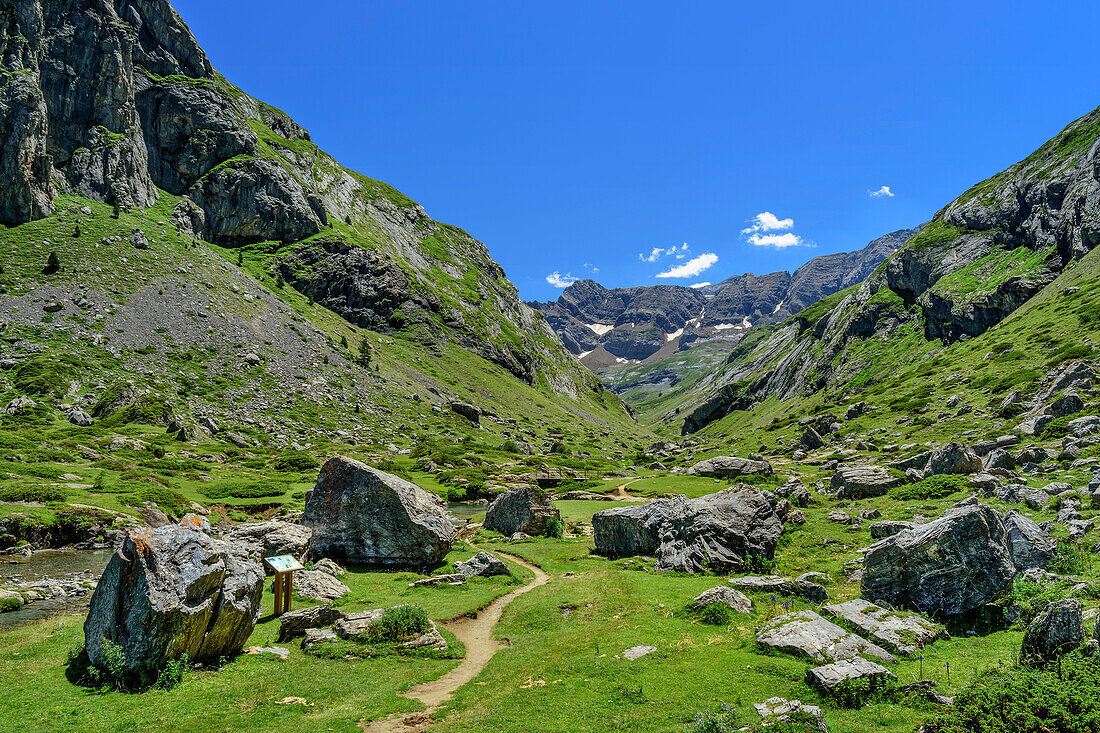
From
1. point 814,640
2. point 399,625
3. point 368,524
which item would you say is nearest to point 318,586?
point 368,524

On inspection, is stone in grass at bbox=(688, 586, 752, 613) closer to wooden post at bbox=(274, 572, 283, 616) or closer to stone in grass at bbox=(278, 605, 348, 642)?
stone in grass at bbox=(278, 605, 348, 642)

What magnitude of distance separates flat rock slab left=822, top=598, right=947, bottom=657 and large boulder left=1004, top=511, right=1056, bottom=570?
642 centimetres

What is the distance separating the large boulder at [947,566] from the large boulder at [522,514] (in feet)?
102

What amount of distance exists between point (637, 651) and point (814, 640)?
20.9ft

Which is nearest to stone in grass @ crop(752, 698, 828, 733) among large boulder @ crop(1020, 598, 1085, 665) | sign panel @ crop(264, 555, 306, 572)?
large boulder @ crop(1020, 598, 1085, 665)

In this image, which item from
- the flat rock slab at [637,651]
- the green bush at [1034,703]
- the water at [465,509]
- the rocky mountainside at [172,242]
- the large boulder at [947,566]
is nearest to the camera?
the green bush at [1034,703]

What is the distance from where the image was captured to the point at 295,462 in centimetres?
7606

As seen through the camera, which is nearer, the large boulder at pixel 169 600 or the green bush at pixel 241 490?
the large boulder at pixel 169 600

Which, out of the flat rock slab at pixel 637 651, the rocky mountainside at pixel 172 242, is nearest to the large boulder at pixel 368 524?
the flat rock slab at pixel 637 651

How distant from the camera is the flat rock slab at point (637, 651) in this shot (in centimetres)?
1922

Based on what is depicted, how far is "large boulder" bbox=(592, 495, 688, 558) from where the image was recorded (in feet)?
128

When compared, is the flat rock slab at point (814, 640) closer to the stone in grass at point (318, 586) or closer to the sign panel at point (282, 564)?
the sign panel at point (282, 564)

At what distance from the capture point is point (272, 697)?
1609 centimetres

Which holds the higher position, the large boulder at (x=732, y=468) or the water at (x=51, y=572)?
the water at (x=51, y=572)
